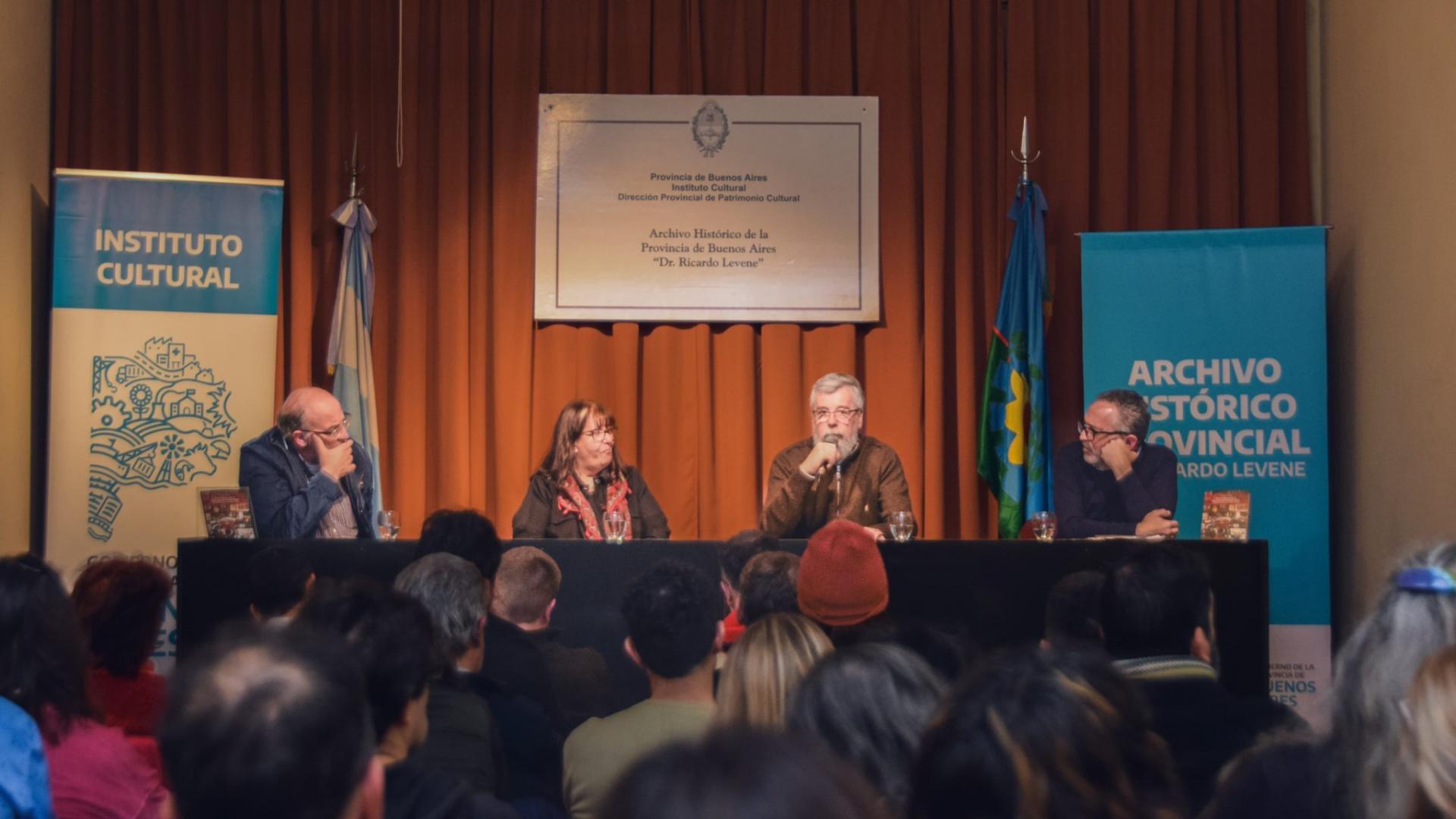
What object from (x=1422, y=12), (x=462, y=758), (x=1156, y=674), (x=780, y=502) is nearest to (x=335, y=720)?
(x=462, y=758)

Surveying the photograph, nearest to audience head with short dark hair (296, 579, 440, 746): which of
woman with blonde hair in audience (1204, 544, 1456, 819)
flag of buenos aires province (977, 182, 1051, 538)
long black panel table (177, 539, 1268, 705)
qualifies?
woman with blonde hair in audience (1204, 544, 1456, 819)

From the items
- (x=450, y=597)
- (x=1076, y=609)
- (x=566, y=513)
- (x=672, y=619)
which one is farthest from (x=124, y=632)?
(x=566, y=513)

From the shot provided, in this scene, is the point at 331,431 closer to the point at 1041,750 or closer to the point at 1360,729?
the point at 1360,729

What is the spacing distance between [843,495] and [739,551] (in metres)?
1.43

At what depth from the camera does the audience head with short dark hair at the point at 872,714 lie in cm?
172

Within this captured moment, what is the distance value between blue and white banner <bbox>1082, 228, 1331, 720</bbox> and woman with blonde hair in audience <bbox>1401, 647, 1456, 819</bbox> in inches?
188

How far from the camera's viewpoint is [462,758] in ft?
7.81

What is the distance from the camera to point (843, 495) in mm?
5547

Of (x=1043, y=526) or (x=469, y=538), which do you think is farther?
(x=1043, y=526)

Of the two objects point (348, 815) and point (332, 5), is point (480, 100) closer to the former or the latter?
point (332, 5)

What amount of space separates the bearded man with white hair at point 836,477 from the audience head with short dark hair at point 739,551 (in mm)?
1112

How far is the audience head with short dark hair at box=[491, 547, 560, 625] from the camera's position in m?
3.69

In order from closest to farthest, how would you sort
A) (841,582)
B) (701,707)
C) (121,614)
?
1. (701,707)
2. (121,614)
3. (841,582)

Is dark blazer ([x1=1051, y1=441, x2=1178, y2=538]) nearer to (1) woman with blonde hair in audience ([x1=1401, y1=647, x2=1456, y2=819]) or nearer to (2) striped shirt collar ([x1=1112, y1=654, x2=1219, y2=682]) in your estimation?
(2) striped shirt collar ([x1=1112, y1=654, x2=1219, y2=682])
